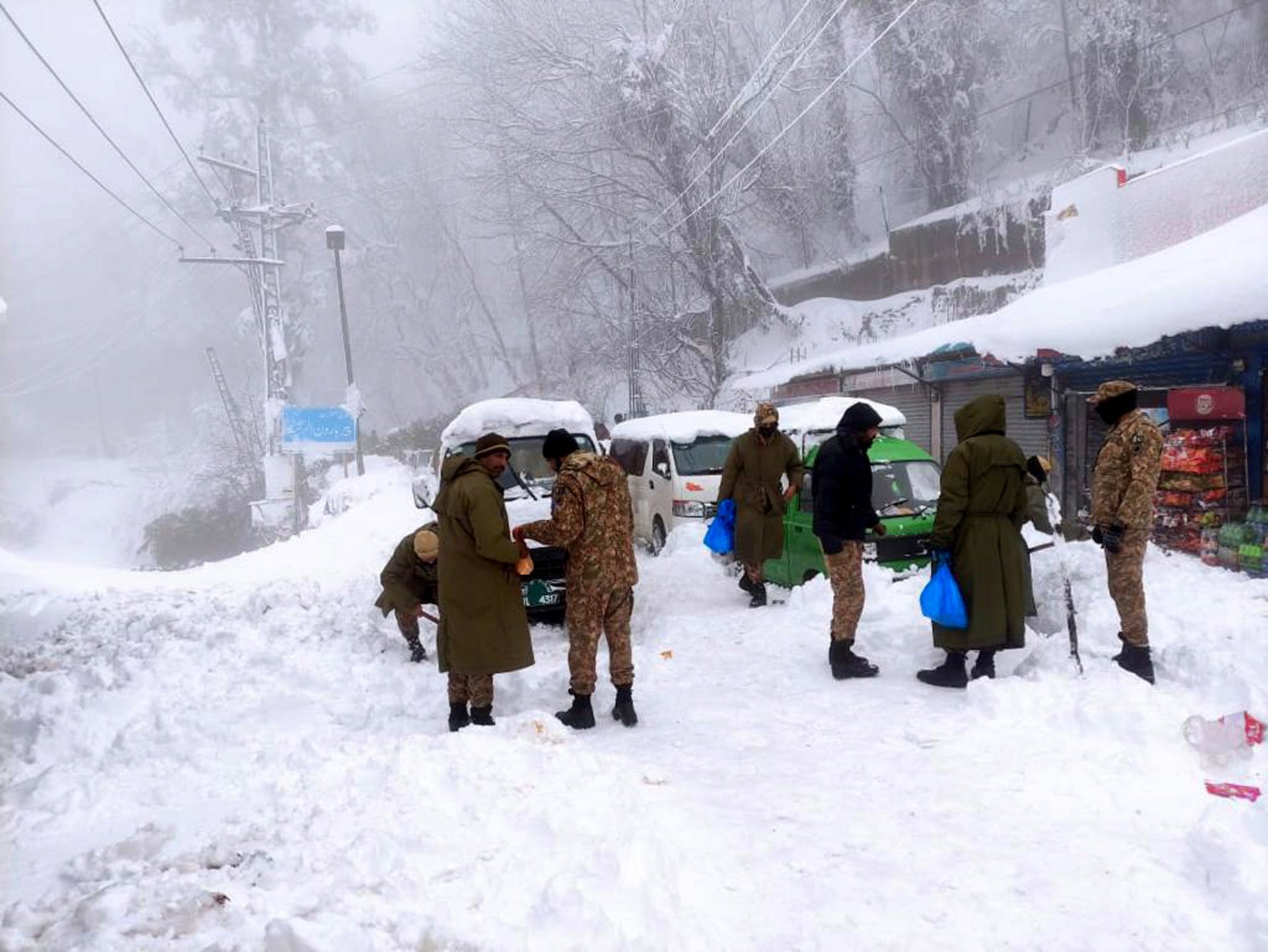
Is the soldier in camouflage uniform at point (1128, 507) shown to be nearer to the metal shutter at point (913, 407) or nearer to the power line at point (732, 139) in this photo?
the metal shutter at point (913, 407)

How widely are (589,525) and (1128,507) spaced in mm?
3184

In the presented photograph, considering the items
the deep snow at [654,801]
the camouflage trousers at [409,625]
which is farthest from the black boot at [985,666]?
the camouflage trousers at [409,625]

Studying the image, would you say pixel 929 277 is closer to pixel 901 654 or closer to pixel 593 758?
pixel 901 654

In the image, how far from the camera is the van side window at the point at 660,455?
37.3ft

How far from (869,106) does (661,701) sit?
2895cm

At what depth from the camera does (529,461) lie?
30.3 ft

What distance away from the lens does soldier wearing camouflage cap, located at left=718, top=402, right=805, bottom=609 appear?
7426 mm

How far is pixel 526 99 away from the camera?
24969mm

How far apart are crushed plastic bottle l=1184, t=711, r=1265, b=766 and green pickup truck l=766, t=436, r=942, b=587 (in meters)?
3.40

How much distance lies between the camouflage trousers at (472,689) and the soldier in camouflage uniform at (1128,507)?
375 centimetres

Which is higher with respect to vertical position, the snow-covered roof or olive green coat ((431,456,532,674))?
the snow-covered roof

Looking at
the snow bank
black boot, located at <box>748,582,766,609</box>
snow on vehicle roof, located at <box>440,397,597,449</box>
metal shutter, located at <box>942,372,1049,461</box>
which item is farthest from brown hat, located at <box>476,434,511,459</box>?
metal shutter, located at <box>942,372,1049,461</box>

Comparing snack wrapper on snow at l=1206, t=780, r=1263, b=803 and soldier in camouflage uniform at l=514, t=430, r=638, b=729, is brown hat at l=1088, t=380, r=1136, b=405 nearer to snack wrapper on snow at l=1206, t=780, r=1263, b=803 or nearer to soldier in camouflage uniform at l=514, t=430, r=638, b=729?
snack wrapper on snow at l=1206, t=780, r=1263, b=803

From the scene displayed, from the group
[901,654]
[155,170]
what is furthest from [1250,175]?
[155,170]
